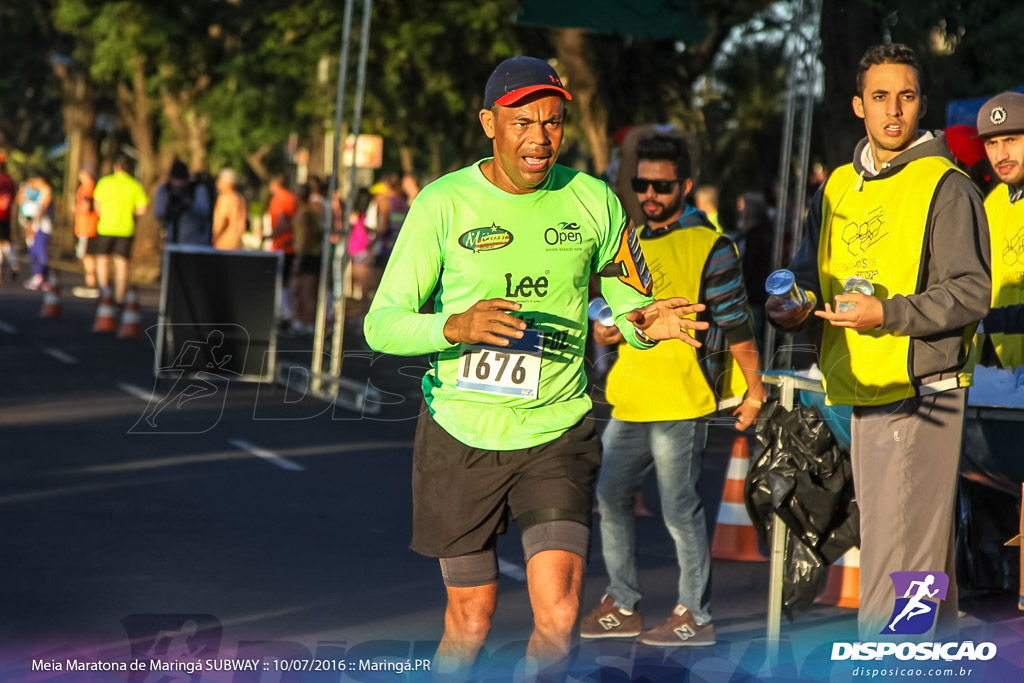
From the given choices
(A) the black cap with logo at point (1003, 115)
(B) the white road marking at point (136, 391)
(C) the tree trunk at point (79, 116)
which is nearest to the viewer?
(A) the black cap with logo at point (1003, 115)

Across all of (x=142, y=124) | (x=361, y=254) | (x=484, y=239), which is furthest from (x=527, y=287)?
(x=142, y=124)

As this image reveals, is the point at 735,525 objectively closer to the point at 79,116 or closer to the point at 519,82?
the point at 519,82

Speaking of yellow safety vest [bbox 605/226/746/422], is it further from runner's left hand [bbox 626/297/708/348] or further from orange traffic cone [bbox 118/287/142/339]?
orange traffic cone [bbox 118/287/142/339]

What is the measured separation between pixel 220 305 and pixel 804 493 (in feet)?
33.4

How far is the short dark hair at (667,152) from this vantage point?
6824 mm

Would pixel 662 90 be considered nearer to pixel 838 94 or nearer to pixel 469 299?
pixel 838 94

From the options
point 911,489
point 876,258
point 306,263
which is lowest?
point 911,489

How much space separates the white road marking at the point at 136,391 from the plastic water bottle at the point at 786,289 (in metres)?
9.67

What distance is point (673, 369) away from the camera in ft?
21.9

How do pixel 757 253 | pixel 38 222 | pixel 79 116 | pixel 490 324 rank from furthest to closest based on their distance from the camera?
pixel 79 116
pixel 38 222
pixel 757 253
pixel 490 324

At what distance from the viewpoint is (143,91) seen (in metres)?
36.7

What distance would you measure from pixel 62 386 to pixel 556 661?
10.8 metres

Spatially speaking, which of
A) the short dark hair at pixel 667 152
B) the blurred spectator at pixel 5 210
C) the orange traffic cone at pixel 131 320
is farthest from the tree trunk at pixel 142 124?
the short dark hair at pixel 667 152

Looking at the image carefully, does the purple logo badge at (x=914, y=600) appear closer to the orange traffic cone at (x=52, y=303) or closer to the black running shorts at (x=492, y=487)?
the black running shorts at (x=492, y=487)
